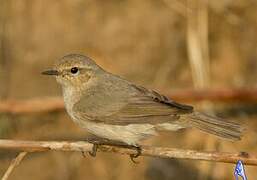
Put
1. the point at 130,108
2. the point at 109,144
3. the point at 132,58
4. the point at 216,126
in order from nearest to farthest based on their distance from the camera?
the point at 109,144 < the point at 216,126 < the point at 130,108 < the point at 132,58

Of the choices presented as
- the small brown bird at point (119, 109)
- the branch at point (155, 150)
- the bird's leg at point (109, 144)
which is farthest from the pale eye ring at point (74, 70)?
the branch at point (155, 150)

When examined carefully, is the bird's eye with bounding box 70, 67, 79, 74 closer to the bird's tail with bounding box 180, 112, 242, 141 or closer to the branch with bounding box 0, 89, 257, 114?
the bird's tail with bounding box 180, 112, 242, 141

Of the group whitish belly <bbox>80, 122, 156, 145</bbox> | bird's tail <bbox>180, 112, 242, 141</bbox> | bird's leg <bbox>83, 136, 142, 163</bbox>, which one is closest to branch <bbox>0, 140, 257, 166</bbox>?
bird's leg <bbox>83, 136, 142, 163</bbox>

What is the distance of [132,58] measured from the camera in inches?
366

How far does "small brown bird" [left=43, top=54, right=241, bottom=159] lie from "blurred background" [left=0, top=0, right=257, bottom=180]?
94.5 inches

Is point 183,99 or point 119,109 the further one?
point 183,99

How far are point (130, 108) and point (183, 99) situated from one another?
2604 millimetres

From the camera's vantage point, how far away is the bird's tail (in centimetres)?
513

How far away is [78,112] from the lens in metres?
5.56

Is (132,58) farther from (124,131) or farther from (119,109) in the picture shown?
(124,131)

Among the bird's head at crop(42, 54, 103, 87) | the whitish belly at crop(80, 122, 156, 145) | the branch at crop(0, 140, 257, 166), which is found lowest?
the branch at crop(0, 140, 257, 166)

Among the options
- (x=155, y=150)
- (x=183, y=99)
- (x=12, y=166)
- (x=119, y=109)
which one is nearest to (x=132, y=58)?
(x=183, y=99)

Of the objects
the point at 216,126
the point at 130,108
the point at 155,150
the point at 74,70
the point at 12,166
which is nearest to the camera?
the point at 12,166

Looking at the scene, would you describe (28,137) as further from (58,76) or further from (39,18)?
(58,76)
